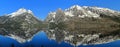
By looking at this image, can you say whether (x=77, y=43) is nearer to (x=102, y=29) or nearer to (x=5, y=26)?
(x=102, y=29)

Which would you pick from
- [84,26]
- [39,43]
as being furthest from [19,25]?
[84,26]

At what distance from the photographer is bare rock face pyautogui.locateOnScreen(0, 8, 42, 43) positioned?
14680mm

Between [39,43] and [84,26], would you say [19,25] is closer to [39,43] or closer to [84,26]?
[39,43]

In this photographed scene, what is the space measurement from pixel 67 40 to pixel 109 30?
5.51 feet

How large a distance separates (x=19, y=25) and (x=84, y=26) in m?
2.60

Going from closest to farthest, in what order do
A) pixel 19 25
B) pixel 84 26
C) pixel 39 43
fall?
pixel 39 43, pixel 84 26, pixel 19 25

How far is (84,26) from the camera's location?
1444cm

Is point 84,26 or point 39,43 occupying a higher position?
point 84,26

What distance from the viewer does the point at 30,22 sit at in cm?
1479

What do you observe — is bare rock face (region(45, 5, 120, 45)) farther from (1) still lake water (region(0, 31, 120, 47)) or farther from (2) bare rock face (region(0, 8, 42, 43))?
(2) bare rock face (region(0, 8, 42, 43))

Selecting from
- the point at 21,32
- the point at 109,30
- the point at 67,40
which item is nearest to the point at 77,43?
the point at 67,40

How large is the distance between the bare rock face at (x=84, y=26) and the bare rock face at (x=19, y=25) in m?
0.66

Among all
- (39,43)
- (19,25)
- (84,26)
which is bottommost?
(39,43)

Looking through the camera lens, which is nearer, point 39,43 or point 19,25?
point 39,43
